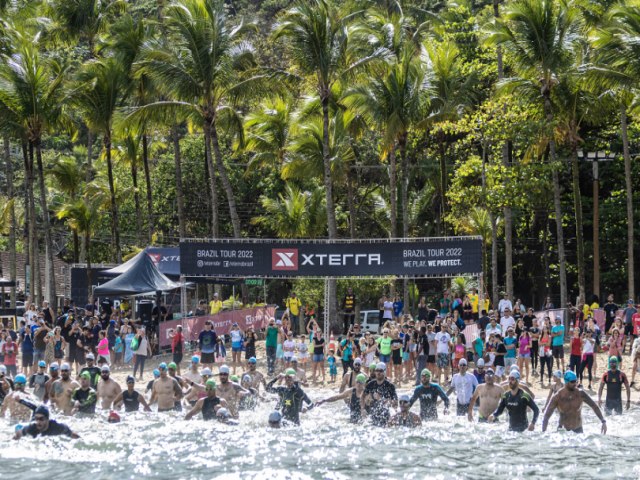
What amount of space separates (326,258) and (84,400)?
37.6 ft

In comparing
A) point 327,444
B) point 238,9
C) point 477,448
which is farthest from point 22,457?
point 238,9

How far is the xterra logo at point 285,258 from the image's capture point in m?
30.6

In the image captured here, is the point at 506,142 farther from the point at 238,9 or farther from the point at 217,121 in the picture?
the point at 238,9

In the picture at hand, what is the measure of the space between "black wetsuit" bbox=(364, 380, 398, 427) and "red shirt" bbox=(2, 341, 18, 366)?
1171 cm

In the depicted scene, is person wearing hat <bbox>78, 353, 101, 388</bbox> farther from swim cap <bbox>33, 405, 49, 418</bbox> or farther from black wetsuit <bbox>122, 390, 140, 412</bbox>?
swim cap <bbox>33, 405, 49, 418</bbox>

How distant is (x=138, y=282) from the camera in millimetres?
31922

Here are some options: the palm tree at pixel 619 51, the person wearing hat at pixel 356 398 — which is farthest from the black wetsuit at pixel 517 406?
the palm tree at pixel 619 51

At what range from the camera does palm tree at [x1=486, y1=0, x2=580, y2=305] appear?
3362 cm

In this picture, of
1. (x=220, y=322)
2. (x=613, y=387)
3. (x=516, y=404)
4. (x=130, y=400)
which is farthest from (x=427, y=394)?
(x=220, y=322)

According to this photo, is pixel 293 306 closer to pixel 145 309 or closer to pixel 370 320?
pixel 145 309

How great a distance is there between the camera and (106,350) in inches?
1112

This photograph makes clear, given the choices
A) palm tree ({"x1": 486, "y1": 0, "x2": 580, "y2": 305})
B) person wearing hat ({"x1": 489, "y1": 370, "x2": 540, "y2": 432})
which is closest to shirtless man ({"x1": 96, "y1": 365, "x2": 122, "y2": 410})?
person wearing hat ({"x1": 489, "y1": 370, "x2": 540, "y2": 432})

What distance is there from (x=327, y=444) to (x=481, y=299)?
36.7 ft

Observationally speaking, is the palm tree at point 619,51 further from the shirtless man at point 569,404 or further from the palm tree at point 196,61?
the shirtless man at point 569,404
